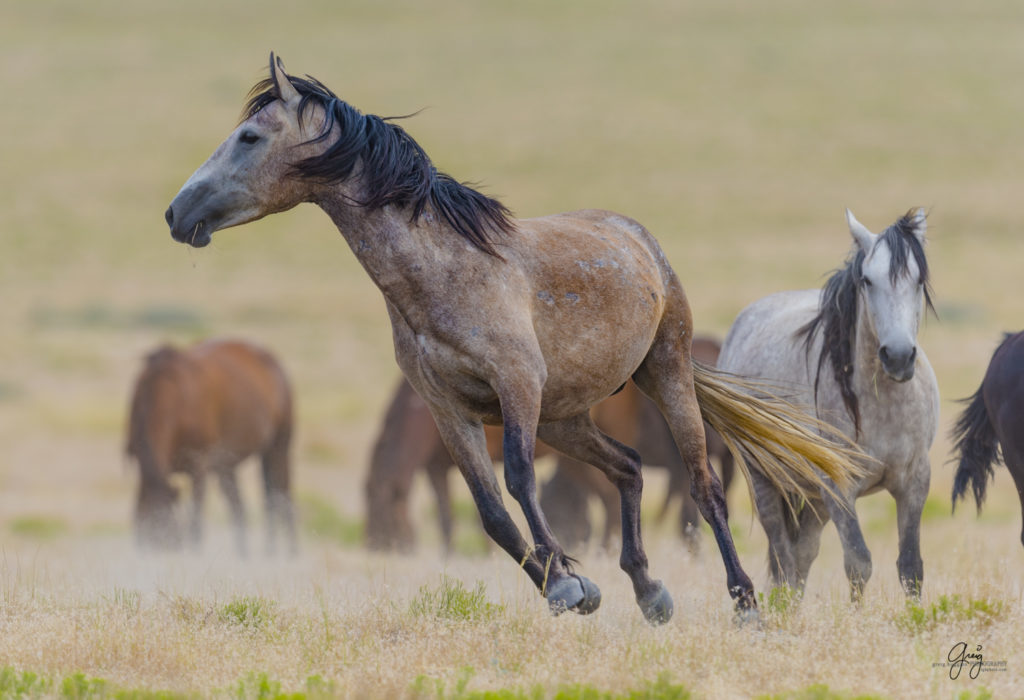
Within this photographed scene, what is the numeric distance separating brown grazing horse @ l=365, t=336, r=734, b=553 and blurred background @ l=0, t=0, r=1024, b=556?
2576 mm

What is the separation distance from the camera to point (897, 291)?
604 centimetres

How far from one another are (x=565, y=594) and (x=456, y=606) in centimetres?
66

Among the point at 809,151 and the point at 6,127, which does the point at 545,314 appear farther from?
the point at 6,127

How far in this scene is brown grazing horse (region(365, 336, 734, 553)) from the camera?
12320 millimetres

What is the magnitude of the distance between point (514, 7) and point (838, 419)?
73772 millimetres

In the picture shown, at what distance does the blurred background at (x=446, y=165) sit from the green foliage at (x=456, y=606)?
8.73 meters

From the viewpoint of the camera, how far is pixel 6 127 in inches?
2251

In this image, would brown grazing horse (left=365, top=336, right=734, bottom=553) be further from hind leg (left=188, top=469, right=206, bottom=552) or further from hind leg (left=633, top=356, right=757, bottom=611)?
hind leg (left=633, top=356, right=757, bottom=611)

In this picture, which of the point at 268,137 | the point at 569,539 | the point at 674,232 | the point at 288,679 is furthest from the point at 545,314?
the point at 674,232

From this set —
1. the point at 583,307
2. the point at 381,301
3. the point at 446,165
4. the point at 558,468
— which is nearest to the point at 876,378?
the point at 583,307

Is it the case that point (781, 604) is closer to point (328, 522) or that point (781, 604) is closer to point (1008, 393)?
point (1008, 393)

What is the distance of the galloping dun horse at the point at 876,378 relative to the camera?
605 centimetres

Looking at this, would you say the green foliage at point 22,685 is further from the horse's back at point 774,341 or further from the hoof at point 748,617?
the horse's back at point 774,341

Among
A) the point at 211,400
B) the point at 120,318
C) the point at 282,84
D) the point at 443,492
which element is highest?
the point at 120,318
